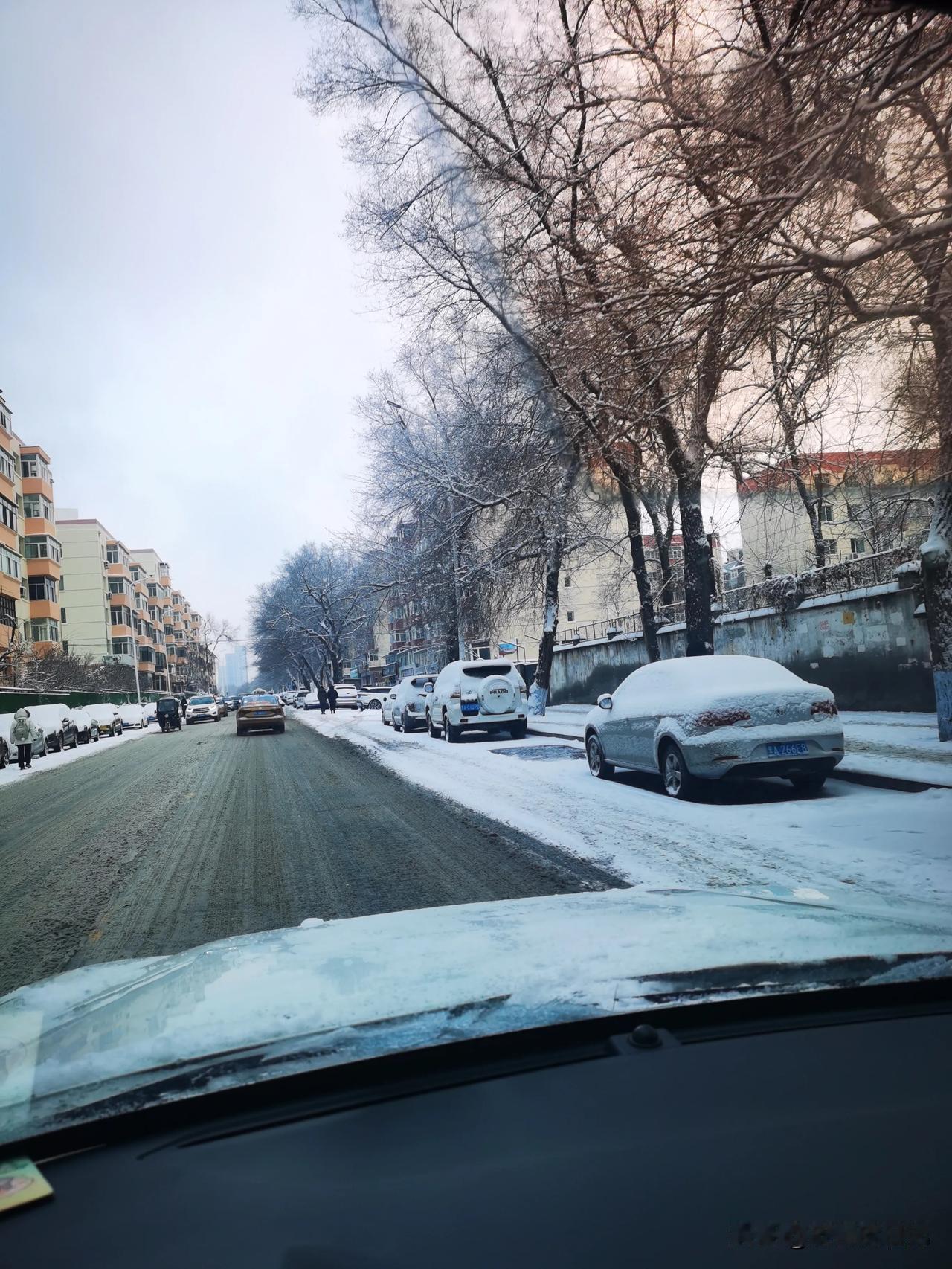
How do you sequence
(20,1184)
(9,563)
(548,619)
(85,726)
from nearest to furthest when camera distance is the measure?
(20,1184), (548,619), (85,726), (9,563)

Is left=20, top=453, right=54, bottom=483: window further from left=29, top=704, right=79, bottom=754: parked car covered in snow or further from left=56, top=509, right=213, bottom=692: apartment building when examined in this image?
left=29, top=704, right=79, bottom=754: parked car covered in snow

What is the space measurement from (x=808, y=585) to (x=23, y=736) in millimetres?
20217

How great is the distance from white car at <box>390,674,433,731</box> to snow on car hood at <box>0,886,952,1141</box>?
2311 cm

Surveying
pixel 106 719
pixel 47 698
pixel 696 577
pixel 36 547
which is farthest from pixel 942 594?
pixel 36 547

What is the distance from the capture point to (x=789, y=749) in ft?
31.1

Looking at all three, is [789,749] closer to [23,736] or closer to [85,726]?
[23,736]

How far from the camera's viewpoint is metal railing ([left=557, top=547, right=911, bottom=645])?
18.4 m

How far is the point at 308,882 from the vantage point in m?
6.86

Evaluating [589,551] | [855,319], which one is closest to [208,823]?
[855,319]

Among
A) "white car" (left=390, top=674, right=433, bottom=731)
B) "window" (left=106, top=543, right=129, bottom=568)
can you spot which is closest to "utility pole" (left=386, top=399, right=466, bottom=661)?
"white car" (left=390, top=674, right=433, bottom=731)

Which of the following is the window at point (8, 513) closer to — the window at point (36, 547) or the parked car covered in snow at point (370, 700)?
the window at point (36, 547)

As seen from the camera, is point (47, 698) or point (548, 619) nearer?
point (548, 619)

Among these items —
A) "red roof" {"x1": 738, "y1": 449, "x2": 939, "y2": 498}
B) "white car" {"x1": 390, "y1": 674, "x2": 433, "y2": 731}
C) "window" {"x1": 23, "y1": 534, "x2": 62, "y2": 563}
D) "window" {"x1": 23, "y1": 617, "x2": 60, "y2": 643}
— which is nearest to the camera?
"red roof" {"x1": 738, "y1": 449, "x2": 939, "y2": 498}

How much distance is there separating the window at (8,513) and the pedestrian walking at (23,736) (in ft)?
100
